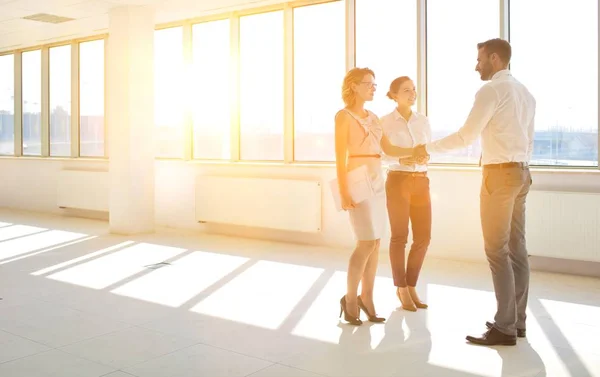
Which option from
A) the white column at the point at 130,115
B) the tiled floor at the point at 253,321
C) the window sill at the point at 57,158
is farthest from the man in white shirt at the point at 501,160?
the window sill at the point at 57,158

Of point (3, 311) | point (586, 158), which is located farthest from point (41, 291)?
point (586, 158)

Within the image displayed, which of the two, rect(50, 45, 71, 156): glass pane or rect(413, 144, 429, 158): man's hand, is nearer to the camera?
rect(413, 144, 429, 158): man's hand

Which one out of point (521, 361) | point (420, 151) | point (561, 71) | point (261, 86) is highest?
point (261, 86)

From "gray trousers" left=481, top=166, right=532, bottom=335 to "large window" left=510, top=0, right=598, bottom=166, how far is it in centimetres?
273

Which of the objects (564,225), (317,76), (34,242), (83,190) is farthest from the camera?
(83,190)

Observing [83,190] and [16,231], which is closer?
[16,231]

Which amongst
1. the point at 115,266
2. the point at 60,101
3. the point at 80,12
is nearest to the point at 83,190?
the point at 60,101

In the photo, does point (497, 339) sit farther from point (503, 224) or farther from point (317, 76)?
point (317, 76)

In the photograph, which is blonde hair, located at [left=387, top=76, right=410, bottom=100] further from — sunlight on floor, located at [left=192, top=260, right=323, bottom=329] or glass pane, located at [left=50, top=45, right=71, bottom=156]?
glass pane, located at [left=50, top=45, right=71, bottom=156]

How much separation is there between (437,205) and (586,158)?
149 cm

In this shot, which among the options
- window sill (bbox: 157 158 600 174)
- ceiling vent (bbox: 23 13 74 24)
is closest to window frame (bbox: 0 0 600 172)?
window sill (bbox: 157 158 600 174)

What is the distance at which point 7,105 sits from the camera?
1191 cm

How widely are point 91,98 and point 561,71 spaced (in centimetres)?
728

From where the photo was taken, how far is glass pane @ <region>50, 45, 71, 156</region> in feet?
34.8
